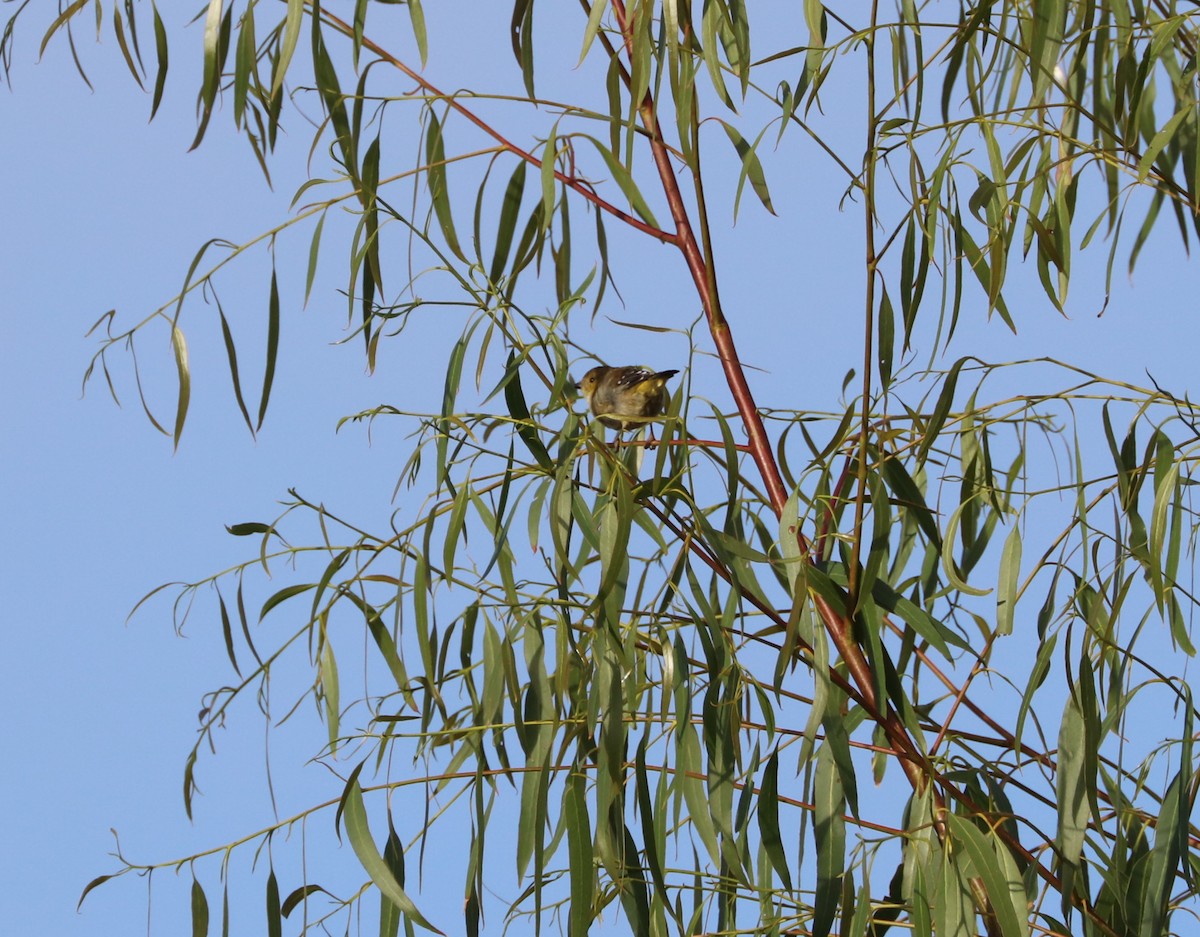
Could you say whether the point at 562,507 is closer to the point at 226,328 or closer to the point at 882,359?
the point at 882,359

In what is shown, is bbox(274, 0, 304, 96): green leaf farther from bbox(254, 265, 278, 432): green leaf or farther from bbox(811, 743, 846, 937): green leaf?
bbox(811, 743, 846, 937): green leaf

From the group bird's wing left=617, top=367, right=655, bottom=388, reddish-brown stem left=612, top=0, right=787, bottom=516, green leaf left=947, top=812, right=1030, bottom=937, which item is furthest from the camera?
bird's wing left=617, top=367, right=655, bottom=388

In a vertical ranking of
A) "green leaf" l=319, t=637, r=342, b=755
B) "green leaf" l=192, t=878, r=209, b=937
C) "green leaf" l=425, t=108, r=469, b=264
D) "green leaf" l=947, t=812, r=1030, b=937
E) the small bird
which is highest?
the small bird

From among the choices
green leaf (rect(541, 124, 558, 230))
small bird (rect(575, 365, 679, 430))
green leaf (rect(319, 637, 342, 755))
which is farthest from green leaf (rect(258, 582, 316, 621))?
small bird (rect(575, 365, 679, 430))

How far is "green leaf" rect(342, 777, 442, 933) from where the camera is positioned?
175 cm

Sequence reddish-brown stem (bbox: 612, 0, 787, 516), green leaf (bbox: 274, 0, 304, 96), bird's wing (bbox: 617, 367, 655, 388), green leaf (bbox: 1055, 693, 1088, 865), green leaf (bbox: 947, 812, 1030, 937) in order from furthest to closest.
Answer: bird's wing (bbox: 617, 367, 655, 388) → reddish-brown stem (bbox: 612, 0, 787, 516) → green leaf (bbox: 274, 0, 304, 96) → green leaf (bbox: 1055, 693, 1088, 865) → green leaf (bbox: 947, 812, 1030, 937)

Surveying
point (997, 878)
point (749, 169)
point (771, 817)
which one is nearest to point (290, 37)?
point (749, 169)

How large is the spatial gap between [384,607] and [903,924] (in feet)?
2.49

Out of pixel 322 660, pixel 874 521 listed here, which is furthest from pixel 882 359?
pixel 322 660

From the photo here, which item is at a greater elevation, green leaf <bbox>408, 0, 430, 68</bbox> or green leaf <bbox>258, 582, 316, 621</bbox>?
green leaf <bbox>408, 0, 430, 68</bbox>

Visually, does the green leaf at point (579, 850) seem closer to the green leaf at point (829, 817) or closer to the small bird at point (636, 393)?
the green leaf at point (829, 817)

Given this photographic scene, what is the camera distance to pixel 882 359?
1.77 meters

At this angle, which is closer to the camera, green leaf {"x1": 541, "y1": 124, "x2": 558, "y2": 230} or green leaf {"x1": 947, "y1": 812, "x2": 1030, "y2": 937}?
green leaf {"x1": 947, "y1": 812, "x2": 1030, "y2": 937}

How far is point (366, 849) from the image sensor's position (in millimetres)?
1758
